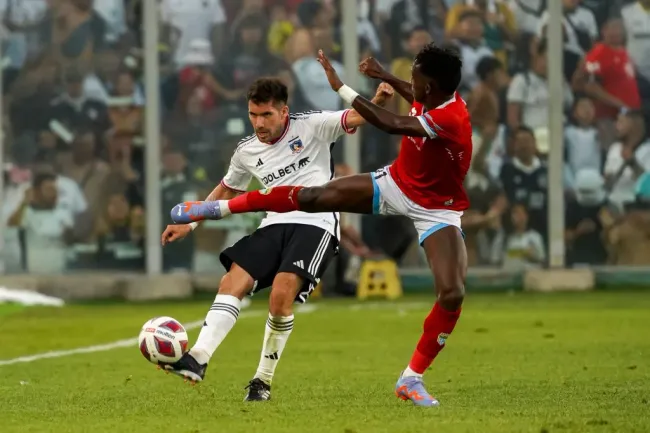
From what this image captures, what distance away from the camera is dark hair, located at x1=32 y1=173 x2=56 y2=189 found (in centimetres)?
2094

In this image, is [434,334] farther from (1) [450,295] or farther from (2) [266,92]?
(2) [266,92]

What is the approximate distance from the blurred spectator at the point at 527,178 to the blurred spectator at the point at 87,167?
225 inches

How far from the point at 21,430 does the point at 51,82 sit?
14.4 m

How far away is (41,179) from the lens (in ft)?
68.8

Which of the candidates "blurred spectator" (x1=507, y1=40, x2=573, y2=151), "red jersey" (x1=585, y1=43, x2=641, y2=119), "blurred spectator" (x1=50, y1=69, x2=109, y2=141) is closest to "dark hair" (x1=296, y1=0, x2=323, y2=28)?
"blurred spectator" (x1=507, y1=40, x2=573, y2=151)

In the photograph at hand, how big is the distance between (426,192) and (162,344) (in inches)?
67.3

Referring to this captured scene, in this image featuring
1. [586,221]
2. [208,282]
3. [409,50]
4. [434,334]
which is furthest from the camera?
[586,221]

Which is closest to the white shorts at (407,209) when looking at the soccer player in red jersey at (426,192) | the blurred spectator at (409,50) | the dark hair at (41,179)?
the soccer player in red jersey at (426,192)

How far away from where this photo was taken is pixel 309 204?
8.32 meters

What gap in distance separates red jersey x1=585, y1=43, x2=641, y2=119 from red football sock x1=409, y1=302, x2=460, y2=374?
13.4 m

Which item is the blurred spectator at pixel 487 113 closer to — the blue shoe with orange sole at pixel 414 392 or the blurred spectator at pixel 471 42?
the blurred spectator at pixel 471 42

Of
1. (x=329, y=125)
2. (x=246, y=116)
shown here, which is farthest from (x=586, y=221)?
(x=329, y=125)

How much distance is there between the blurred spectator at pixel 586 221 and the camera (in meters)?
21.1

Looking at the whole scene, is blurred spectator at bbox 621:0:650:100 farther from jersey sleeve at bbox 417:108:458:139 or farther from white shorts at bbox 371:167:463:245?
jersey sleeve at bbox 417:108:458:139
